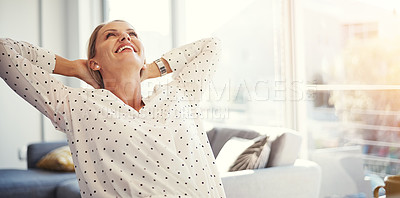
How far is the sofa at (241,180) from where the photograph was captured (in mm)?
1981

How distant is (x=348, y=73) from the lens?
2.22 metres

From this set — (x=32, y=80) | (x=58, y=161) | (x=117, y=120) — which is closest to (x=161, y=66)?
(x=117, y=120)

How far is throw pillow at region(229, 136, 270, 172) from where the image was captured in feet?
7.05

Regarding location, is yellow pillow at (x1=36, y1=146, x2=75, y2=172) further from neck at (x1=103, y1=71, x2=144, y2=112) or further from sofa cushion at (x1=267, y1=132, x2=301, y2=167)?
neck at (x1=103, y1=71, x2=144, y2=112)

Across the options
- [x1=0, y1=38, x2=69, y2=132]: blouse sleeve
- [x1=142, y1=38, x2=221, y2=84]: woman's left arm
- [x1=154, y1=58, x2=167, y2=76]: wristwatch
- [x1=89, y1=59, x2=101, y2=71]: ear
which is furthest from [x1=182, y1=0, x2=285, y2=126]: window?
[x1=0, y1=38, x2=69, y2=132]: blouse sleeve

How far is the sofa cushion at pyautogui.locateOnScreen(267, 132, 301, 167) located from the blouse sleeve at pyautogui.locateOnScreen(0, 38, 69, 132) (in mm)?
1201

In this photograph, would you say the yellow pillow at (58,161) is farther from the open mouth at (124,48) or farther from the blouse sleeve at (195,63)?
the open mouth at (124,48)

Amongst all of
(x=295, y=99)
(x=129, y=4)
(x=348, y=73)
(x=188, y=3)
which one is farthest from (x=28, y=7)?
(x=348, y=73)

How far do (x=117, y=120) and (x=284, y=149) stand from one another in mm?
1137

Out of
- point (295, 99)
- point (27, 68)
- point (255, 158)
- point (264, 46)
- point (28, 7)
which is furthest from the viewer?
point (28, 7)

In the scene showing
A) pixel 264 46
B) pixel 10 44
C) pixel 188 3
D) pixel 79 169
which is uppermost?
pixel 188 3

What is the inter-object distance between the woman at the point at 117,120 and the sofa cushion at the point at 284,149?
0.82m

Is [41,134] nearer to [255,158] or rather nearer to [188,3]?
[188,3]

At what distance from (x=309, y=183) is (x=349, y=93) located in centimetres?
51
